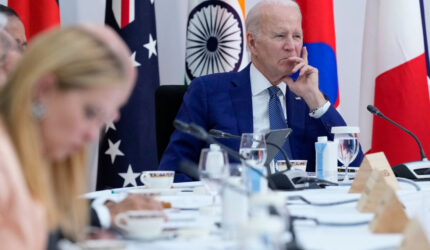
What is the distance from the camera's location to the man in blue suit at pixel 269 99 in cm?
264

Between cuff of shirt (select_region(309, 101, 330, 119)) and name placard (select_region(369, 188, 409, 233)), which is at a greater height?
cuff of shirt (select_region(309, 101, 330, 119))

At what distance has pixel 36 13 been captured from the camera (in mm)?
3438

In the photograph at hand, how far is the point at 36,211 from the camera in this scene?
2.77ft

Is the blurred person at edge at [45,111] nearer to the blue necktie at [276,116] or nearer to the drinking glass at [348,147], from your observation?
the drinking glass at [348,147]

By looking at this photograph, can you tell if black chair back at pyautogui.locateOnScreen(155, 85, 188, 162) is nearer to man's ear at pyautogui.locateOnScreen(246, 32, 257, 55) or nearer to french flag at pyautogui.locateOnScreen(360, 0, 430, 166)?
man's ear at pyautogui.locateOnScreen(246, 32, 257, 55)

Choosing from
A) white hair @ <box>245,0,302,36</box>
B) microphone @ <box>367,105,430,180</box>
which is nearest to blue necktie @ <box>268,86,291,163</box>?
white hair @ <box>245,0,302,36</box>

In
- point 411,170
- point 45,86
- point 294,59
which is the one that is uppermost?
point 294,59

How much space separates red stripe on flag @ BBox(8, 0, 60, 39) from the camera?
11.1 feet

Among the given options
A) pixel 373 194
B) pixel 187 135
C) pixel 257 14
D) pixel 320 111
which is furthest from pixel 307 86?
pixel 373 194

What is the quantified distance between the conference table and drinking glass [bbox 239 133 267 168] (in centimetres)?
14

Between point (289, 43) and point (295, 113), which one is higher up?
point (289, 43)

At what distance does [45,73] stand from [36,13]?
283cm

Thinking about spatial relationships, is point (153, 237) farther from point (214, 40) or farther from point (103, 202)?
point (214, 40)

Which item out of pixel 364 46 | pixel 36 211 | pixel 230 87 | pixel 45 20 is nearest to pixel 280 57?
pixel 230 87
